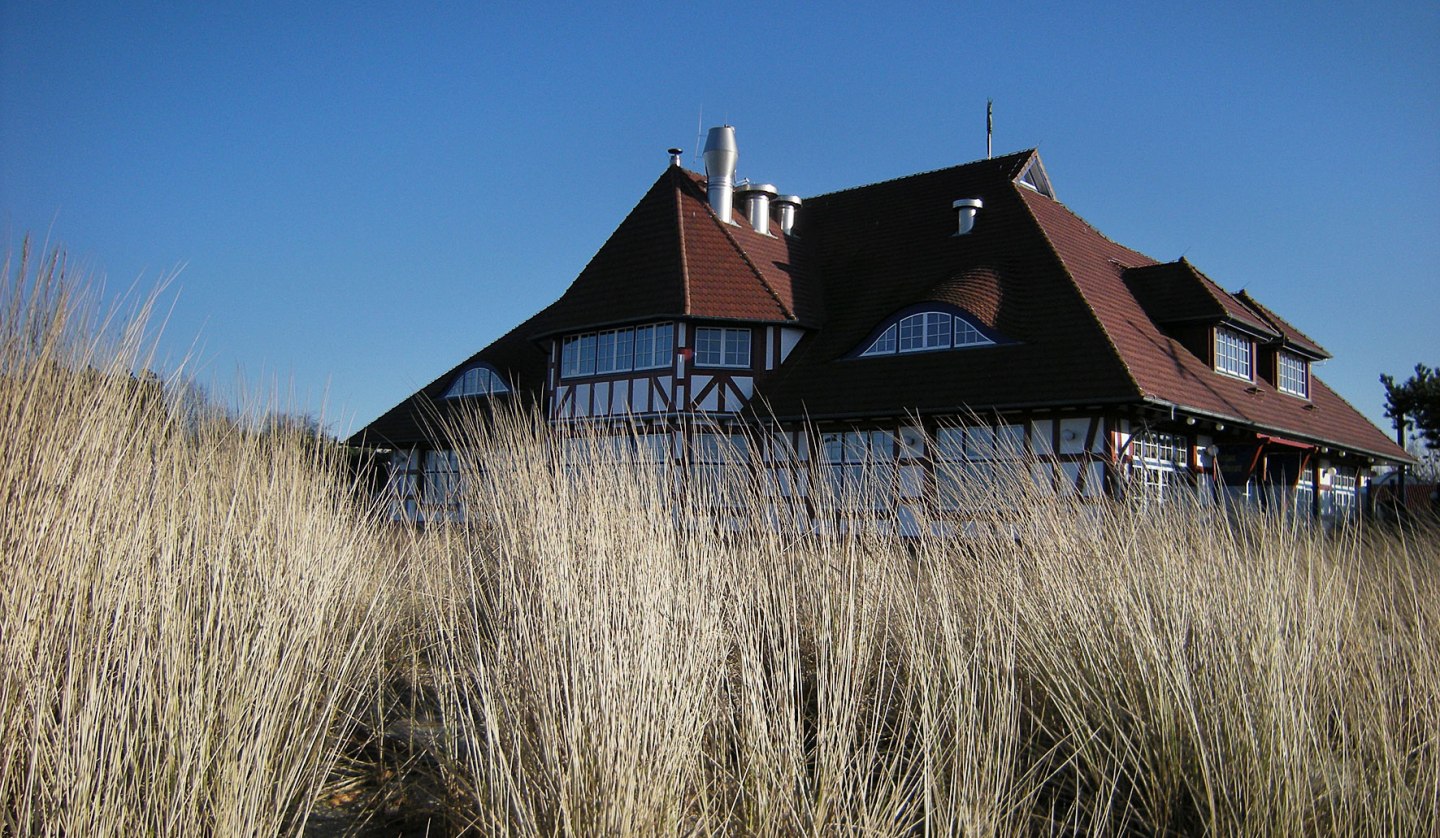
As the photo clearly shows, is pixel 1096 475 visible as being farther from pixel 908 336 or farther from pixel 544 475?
pixel 544 475

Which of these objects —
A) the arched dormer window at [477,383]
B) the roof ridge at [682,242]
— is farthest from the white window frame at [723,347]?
the arched dormer window at [477,383]

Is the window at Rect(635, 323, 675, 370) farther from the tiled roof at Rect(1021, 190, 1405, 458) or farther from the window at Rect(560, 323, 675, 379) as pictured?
the tiled roof at Rect(1021, 190, 1405, 458)

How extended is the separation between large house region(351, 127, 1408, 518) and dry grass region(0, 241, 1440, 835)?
7.94 metres

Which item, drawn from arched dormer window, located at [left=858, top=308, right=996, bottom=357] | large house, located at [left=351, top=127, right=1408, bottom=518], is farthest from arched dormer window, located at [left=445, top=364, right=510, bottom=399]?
arched dormer window, located at [left=858, top=308, right=996, bottom=357]

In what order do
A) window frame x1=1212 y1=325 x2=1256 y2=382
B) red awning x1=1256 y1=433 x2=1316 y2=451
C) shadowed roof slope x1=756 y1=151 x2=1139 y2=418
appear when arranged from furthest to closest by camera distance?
1. window frame x1=1212 y1=325 x2=1256 y2=382
2. red awning x1=1256 y1=433 x2=1316 y2=451
3. shadowed roof slope x1=756 y1=151 x2=1139 y2=418

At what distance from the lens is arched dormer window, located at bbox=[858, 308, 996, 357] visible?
15.4 m

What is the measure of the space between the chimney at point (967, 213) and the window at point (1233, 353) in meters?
4.45

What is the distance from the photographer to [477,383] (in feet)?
72.2

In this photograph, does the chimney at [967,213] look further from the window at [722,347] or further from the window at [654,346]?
the window at [654,346]

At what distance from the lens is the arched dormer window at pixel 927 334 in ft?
50.6

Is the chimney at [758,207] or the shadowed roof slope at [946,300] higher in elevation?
the chimney at [758,207]

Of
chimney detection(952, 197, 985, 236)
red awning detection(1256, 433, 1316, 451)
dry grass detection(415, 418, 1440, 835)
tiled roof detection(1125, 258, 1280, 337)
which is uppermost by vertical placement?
chimney detection(952, 197, 985, 236)

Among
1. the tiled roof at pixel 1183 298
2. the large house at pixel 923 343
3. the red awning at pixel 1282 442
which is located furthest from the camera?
the tiled roof at pixel 1183 298

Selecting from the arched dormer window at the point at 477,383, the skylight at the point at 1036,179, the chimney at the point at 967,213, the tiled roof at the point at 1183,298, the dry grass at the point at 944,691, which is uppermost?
the skylight at the point at 1036,179
